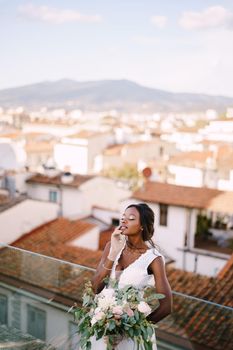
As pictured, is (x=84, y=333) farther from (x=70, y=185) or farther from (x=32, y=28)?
(x=32, y=28)

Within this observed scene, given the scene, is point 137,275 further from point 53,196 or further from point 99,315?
point 53,196

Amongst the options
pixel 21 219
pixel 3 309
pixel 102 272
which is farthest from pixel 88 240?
pixel 102 272

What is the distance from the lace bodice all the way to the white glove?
0.22ft

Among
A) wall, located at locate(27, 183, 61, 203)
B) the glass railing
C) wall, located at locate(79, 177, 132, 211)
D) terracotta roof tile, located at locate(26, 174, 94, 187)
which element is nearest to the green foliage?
wall, located at locate(79, 177, 132, 211)

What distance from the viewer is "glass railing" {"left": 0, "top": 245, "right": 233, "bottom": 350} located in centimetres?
237

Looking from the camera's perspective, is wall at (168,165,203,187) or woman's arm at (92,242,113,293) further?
wall at (168,165,203,187)

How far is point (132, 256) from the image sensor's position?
1683 mm

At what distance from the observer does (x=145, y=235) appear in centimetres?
170

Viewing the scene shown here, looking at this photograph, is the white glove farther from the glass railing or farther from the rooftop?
the rooftop

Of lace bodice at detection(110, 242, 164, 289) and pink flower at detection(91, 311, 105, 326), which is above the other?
lace bodice at detection(110, 242, 164, 289)

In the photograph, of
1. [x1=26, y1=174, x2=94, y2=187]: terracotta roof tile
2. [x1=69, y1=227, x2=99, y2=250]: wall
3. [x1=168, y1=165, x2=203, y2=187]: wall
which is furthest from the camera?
[x1=168, y1=165, x2=203, y2=187]: wall

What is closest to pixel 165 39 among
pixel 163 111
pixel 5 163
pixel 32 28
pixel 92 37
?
pixel 92 37

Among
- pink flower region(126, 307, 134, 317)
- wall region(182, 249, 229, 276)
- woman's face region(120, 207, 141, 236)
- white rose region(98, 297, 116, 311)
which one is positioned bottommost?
wall region(182, 249, 229, 276)

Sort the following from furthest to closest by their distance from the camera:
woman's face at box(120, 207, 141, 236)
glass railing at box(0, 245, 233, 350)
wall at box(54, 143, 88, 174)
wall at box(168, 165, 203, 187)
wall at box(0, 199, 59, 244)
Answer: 1. wall at box(54, 143, 88, 174)
2. wall at box(168, 165, 203, 187)
3. wall at box(0, 199, 59, 244)
4. glass railing at box(0, 245, 233, 350)
5. woman's face at box(120, 207, 141, 236)
